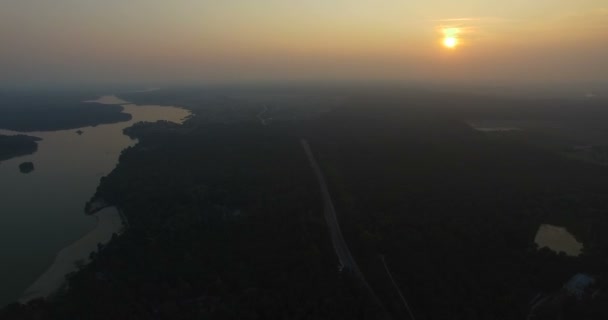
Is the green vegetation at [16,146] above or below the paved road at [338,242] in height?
below

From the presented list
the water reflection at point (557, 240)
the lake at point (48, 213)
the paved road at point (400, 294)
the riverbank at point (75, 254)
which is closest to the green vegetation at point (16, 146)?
the lake at point (48, 213)

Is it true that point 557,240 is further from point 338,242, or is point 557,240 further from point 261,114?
point 261,114

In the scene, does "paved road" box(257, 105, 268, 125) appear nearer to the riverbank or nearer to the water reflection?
the riverbank

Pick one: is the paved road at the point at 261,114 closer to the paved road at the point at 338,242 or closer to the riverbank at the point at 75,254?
the paved road at the point at 338,242

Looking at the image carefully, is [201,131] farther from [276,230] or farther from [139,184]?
[276,230]

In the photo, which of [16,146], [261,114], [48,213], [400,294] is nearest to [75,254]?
[48,213]
